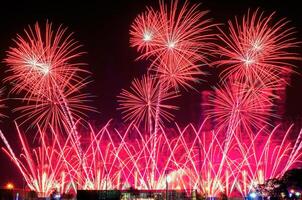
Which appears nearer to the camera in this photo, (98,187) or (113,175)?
(98,187)

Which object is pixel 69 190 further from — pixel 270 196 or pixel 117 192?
pixel 270 196

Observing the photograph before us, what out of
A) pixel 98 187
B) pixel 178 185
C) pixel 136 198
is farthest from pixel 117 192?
pixel 178 185

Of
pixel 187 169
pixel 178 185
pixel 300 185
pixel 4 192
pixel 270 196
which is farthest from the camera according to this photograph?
pixel 178 185

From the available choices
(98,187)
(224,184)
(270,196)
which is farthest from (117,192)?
(224,184)

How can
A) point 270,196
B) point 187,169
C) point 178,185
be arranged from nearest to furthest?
point 270,196
point 187,169
point 178,185

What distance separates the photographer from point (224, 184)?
160 ft

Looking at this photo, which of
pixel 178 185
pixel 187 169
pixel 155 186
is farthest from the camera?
pixel 178 185

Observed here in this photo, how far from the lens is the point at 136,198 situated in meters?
33.5

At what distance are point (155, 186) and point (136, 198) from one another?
1196cm

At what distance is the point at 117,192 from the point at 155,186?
13172 millimetres

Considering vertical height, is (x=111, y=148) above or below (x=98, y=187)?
above

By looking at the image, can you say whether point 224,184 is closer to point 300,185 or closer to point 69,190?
point 69,190

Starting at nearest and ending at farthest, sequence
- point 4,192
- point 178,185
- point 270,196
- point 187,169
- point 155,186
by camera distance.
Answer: point 270,196 < point 4,192 < point 155,186 < point 187,169 < point 178,185

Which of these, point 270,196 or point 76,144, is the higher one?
point 76,144
